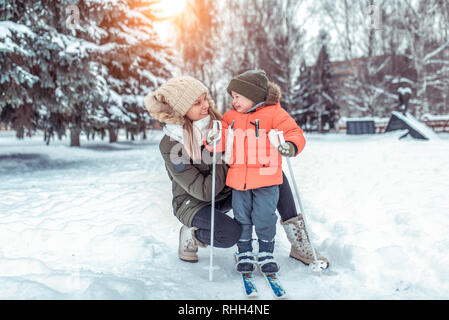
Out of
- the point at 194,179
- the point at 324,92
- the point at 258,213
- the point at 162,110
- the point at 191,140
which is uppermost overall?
the point at 324,92

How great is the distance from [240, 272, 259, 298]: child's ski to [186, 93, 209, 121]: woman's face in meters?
1.19

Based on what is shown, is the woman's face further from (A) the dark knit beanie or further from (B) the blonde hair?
(A) the dark knit beanie

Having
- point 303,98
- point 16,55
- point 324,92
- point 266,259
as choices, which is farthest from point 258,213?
point 324,92

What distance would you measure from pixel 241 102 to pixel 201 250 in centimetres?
137

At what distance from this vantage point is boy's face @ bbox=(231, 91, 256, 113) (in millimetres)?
2367

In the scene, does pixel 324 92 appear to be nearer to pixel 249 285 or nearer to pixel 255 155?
pixel 255 155

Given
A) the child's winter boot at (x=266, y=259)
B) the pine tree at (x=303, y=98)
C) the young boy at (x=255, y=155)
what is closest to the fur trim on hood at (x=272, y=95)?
the young boy at (x=255, y=155)

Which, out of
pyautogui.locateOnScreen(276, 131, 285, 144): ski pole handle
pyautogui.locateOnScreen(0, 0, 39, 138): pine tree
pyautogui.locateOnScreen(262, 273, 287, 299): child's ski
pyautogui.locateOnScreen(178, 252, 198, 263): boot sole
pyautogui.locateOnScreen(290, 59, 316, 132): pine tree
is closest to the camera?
pyautogui.locateOnScreen(262, 273, 287, 299): child's ski

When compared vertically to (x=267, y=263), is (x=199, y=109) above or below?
above

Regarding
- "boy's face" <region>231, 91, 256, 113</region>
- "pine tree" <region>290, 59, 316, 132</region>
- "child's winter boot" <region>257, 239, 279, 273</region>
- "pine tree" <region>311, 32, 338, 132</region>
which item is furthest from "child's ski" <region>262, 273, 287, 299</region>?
"pine tree" <region>290, 59, 316, 132</region>

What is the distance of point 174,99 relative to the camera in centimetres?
230

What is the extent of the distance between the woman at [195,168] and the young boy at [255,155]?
0.13 metres

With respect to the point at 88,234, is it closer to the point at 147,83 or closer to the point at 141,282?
the point at 141,282

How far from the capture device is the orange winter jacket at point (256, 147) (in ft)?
7.31
